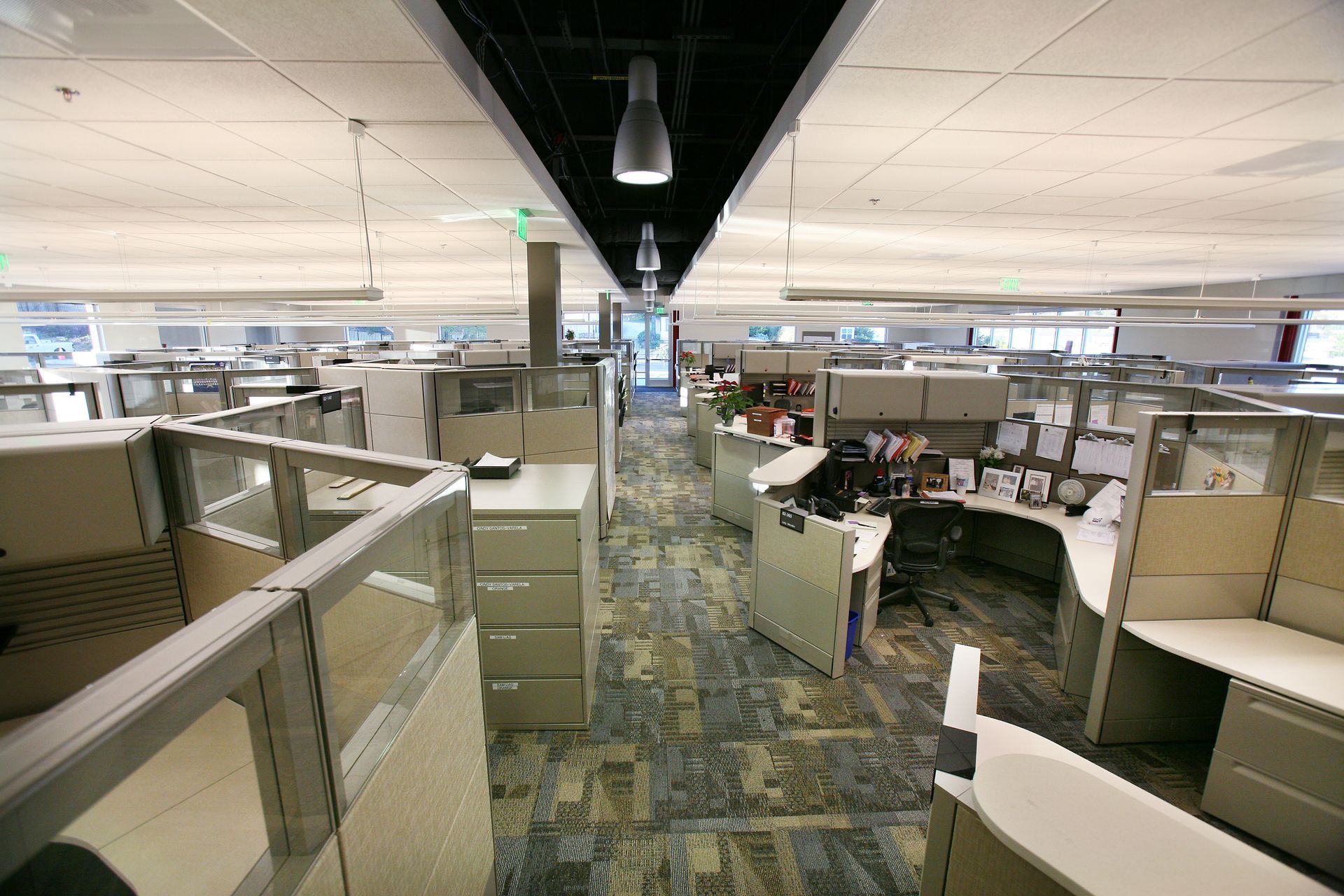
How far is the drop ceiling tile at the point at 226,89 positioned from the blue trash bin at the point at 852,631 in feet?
10.8

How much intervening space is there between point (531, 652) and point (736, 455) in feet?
8.84

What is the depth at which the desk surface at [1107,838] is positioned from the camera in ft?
2.74

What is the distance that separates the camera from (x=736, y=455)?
15.0ft

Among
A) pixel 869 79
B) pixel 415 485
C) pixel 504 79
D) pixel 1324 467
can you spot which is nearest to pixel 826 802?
pixel 415 485

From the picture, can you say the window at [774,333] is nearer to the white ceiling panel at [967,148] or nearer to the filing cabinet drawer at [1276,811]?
the white ceiling panel at [967,148]

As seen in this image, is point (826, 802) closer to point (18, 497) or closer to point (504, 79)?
point (18, 497)

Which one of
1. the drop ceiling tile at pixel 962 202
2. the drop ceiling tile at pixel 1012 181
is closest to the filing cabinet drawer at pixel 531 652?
the drop ceiling tile at pixel 1012 181

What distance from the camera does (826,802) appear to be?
197 cm

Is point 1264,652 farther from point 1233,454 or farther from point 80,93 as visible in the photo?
point 80,93

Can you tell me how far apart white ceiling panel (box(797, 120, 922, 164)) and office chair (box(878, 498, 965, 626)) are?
1778 mm

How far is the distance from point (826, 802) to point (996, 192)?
3501 millimetres

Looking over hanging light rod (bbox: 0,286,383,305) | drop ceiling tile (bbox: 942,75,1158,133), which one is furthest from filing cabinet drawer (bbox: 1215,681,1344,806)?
hanging light rod (bbox: 0,286,383,305)

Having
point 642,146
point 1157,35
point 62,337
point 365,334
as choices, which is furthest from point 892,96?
point 365,334

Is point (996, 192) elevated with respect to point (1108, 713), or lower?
elevated
